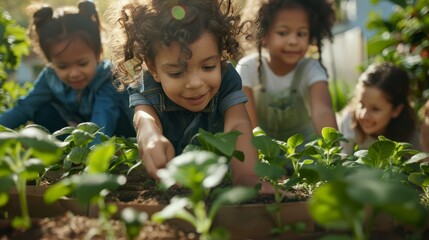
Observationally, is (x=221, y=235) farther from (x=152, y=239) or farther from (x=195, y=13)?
(x=195, y=13)

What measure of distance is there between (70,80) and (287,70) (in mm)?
1509

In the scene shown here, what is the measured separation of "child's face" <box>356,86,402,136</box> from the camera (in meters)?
3.37

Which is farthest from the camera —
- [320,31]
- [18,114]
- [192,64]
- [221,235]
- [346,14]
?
[346,14]

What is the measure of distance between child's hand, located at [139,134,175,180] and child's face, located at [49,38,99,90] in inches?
71.2

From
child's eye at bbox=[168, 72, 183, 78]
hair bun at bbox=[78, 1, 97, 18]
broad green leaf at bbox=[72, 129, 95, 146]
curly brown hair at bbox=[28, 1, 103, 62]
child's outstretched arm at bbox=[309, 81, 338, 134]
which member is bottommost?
child's outstretched arm at bbox=[309, 81, 338, 134]

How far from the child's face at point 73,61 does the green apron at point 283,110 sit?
119cm

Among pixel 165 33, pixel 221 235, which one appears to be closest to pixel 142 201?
pixel 221 235

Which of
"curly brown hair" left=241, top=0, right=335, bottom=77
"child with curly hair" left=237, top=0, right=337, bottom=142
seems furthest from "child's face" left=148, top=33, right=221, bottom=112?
"curly brown hair" left=241, top=0, right=335, bottom=77

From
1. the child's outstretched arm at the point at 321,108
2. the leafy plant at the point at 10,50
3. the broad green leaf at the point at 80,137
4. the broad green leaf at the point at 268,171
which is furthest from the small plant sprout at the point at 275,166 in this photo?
the leafy plant at the point at 10,50

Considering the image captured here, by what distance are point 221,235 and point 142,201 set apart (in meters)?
0.48

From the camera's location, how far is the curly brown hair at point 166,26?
187cm

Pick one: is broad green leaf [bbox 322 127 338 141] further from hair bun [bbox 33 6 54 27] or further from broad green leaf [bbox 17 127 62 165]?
hair bun [bbox 33 6 54 27]

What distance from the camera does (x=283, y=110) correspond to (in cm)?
352

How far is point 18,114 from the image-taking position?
3305 millimetres
